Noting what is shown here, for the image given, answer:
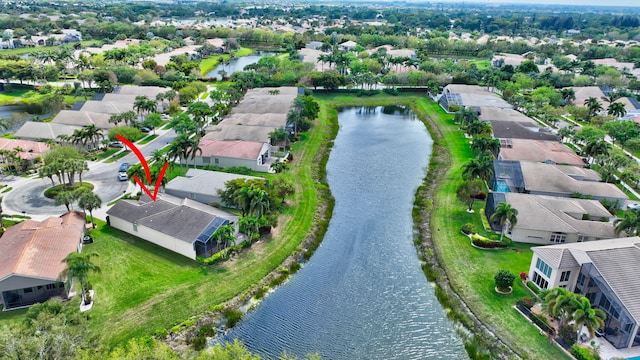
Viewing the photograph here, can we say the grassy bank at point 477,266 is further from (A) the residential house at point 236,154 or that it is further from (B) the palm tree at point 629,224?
(A) the residential house at point 236,154

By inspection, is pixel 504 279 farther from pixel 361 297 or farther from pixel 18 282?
pixel 18 282

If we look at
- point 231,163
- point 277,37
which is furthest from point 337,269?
point 277,37

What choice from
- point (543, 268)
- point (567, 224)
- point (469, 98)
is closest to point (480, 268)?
point (543, 268)

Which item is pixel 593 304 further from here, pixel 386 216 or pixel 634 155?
pixel 634 155

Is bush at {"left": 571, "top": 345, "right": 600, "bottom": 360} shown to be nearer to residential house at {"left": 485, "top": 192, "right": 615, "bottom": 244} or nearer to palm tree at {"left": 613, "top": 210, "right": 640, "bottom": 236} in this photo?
residential house at {"left": 485, "top": 192, "right": 615, "bottom": 244}

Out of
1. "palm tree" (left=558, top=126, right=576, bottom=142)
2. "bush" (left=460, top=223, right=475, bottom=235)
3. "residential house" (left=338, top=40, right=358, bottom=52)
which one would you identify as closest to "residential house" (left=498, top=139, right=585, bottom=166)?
"palm tree" (left=558, top=126, right=576, bottom=142)
